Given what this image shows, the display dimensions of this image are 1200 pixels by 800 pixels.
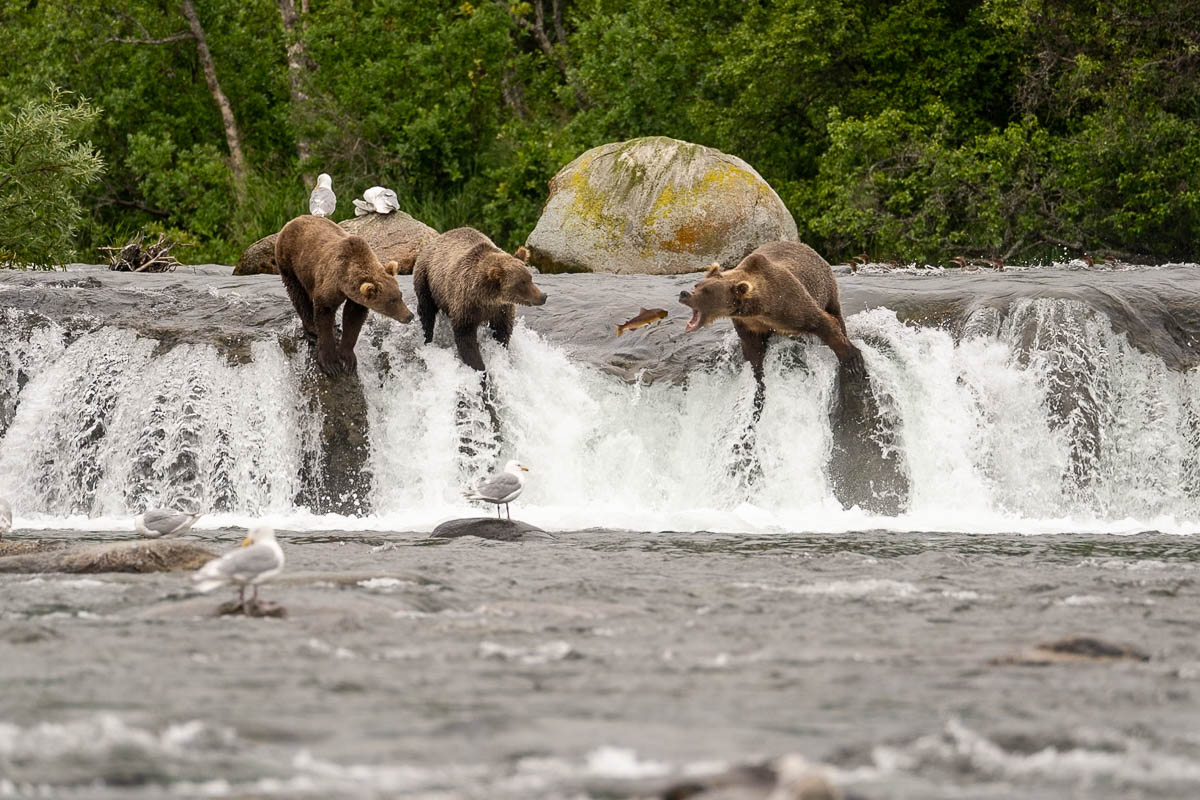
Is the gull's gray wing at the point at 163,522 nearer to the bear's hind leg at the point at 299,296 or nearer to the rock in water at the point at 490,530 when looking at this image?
the rock in water at the point at 490,530

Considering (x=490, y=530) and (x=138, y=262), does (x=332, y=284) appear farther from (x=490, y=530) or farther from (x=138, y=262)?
(x=138, y=262)

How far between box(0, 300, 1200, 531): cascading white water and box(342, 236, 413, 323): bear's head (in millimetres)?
1086

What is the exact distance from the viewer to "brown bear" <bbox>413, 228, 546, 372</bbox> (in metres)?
14.0

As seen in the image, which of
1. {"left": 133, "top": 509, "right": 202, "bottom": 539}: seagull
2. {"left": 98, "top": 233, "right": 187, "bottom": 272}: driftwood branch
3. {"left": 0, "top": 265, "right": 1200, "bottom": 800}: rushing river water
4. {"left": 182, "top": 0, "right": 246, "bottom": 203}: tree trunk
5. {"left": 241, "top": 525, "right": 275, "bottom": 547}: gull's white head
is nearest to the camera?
{"left": 0, "top": 265, "right": 1200, "bottom": 800}: rushing river water

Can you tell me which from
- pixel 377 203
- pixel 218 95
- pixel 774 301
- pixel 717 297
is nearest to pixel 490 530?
pixel 717 297

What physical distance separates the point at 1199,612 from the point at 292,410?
8.73 meters

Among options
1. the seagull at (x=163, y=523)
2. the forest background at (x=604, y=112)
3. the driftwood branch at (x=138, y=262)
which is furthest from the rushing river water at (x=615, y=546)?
the forest background at (x=604, y=112)

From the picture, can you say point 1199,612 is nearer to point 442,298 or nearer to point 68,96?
point 442,298

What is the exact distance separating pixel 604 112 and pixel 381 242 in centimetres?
1261

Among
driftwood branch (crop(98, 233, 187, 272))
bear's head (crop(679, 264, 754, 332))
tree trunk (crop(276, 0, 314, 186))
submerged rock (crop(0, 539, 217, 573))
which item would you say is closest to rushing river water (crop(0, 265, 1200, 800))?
submerged rock (crop(0, 539, 217, 573))

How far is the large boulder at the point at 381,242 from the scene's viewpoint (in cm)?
1978

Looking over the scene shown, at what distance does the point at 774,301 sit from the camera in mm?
13258

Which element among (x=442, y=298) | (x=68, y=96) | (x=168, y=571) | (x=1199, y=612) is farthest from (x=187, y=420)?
(x=68, y=96)

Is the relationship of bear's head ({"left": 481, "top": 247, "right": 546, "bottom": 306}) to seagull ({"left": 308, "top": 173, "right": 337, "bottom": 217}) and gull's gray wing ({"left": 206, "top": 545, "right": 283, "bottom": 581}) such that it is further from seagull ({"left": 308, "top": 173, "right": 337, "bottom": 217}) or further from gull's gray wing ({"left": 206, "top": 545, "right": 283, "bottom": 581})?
seagull ({"left": 308, "top": 173, "right": 337, "bottom": 217})
